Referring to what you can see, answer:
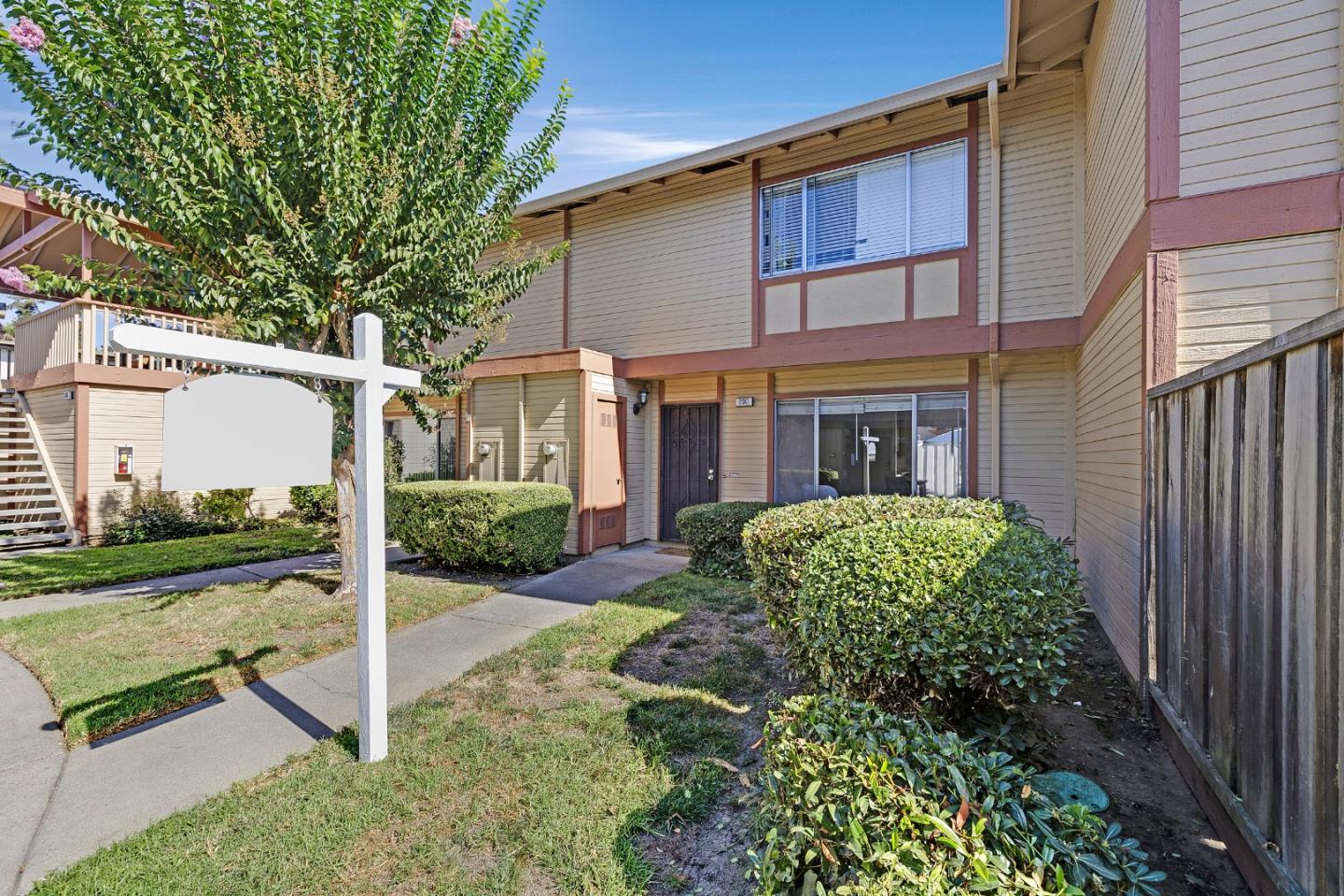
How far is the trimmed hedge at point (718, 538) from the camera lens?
6.80 metres

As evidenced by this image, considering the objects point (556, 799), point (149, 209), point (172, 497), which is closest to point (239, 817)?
point (556, 799)

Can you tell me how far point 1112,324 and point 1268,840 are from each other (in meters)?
3.95

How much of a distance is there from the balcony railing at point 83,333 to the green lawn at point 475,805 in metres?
8.41

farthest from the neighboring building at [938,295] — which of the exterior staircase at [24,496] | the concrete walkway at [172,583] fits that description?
the concrete walkway at [172,583]

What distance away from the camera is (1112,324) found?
4633 mm

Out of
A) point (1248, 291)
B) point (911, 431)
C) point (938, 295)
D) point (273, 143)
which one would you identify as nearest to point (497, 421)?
point (273, 143)

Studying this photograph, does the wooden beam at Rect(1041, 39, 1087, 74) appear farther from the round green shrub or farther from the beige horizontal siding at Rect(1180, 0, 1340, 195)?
the round green shrub

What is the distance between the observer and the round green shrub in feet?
8.10

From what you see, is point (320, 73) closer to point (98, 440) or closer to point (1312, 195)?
point (1312, 195)

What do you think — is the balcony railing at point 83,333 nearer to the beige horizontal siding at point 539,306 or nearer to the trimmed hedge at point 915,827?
the beige horizontal siding at point 539,306

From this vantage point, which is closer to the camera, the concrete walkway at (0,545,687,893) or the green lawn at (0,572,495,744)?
the concrete walkway at (0,545,687,893)

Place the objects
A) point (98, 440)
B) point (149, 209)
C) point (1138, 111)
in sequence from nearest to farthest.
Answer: point (1138, 111) → point (149, 209) → point (98, 440)

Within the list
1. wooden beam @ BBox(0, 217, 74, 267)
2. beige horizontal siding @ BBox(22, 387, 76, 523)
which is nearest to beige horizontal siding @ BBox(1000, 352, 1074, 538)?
beige horizontal siding @ BBox(22, 387, 76, 523)

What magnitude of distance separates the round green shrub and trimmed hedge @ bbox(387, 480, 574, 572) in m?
4.75
